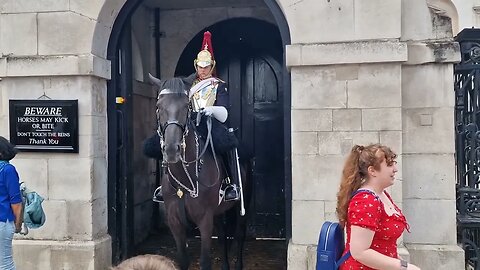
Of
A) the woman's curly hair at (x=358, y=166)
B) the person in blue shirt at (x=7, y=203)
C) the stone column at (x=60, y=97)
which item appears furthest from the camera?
the stone column at (x=60, y=97)

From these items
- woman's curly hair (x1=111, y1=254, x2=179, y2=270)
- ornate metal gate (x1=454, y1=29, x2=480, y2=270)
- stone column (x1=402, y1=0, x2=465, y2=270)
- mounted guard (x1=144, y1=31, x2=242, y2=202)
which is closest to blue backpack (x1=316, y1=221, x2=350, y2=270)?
woman's curly hair (x1=111, y1=254, x2=179, y2=270)

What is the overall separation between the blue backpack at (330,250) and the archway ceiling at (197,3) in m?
5.99

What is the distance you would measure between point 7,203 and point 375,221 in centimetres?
335

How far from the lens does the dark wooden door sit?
873cm

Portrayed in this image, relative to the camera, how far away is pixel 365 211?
9.33ft

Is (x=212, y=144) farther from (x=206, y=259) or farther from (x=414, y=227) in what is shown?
(x=414, y=227)

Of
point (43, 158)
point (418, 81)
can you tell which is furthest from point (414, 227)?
point (43, 158)

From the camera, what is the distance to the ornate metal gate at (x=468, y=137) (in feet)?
18.6

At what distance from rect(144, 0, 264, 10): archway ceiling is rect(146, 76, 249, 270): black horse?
140 inches

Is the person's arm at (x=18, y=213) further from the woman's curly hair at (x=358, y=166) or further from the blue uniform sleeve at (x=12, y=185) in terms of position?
the woman's curly hair at (x=358, y=166)

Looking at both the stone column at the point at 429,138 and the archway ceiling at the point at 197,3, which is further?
the archway ceiling at the point at 197,3

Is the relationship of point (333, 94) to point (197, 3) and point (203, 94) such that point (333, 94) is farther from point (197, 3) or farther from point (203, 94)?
point (197, 3)

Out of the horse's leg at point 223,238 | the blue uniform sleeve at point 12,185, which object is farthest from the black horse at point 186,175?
the blue uniform sleeve at point 12,185

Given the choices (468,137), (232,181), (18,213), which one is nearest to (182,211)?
(232,181)
